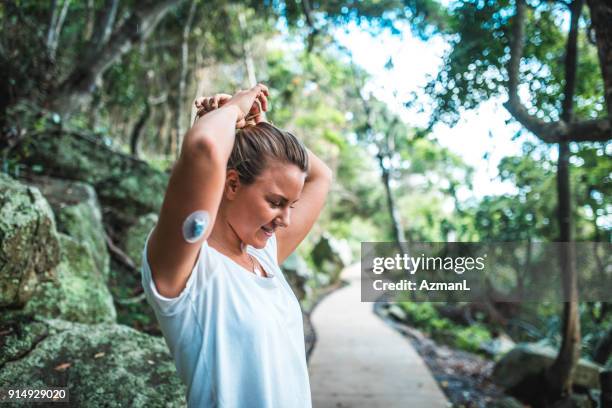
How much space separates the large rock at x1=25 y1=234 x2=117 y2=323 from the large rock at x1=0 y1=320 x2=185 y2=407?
418mm

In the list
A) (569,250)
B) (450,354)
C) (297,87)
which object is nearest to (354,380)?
(569,250)

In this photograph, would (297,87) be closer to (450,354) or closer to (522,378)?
(450,354)

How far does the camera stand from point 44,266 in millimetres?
2270

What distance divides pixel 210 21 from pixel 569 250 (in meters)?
8.77

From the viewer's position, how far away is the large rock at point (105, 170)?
4.28 meters

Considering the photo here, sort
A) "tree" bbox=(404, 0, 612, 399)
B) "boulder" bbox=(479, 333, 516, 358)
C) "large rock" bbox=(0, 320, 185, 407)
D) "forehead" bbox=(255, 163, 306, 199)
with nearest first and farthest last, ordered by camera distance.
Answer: "forehead" bbox=(255, 163, 306, 199) < "large rock" bbox=(0, 320, 185, 407) < "tree" bbox=(404, 0, 612, 399) < "boulder" bbox=(479, 333, 516, 358)

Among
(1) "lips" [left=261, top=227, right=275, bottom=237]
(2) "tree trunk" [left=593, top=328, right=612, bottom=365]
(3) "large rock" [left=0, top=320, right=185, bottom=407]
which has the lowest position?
(2) "tree trunk" [left=593, top=328, right=612, bottom=365]

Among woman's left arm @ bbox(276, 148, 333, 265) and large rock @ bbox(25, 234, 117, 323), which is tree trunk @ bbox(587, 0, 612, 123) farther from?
large rock @ bbox(25, 234, 117, 323)

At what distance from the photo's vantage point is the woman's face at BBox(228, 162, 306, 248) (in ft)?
3.24

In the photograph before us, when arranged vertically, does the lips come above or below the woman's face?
below

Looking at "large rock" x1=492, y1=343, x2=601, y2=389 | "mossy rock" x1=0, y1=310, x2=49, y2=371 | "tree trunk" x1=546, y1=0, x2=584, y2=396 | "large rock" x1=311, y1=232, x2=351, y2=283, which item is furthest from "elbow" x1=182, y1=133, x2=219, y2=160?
"large rock" x1=311, y1=232, x2=351, y2=283

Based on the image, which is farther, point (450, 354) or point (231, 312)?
point (450, 354)

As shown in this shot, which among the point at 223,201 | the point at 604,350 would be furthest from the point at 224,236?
the point at 604,350

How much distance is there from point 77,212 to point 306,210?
8.93ft
